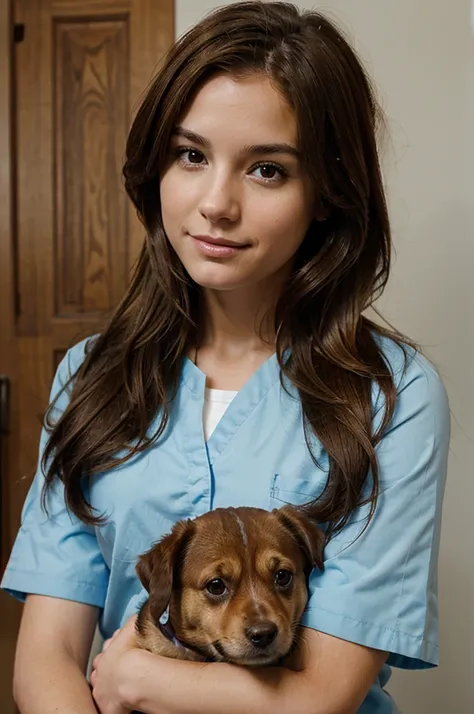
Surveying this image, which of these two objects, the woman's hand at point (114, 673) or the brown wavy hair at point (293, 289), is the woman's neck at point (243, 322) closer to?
the brown wavy hair at point (293, 289)

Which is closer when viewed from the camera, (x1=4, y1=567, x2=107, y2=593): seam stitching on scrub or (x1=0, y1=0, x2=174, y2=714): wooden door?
(x1=4, y1=567, x2=107, y2=593): seam stitching on scrub

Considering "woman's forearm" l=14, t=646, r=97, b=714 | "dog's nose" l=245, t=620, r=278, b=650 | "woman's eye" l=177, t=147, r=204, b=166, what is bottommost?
"woman's forearm" l=14, t=646, r=97, b=714

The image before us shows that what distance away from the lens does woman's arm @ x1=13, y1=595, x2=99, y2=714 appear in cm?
122

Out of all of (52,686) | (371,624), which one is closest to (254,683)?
(371,624)

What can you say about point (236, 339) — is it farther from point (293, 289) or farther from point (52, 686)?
point (52, 686)

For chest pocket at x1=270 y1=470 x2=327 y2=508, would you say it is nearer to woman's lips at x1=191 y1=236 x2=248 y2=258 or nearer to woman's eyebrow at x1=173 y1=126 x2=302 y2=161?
woman's lips at x1=191 y1=236 x2=248 y2=258

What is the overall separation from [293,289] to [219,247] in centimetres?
18

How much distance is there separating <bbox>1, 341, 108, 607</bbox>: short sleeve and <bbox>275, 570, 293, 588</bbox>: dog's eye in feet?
1.24

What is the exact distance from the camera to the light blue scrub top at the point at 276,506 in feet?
3.79

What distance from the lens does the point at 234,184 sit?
1.20 m

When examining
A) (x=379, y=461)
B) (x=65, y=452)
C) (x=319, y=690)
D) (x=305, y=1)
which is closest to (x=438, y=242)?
(x=305, y=1)

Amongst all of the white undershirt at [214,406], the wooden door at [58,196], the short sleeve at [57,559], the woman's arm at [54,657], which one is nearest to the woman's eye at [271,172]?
the white undershirt at [214,406]

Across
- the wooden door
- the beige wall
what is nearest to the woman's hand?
the beige wall

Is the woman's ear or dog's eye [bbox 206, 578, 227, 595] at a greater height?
the woman's ear
